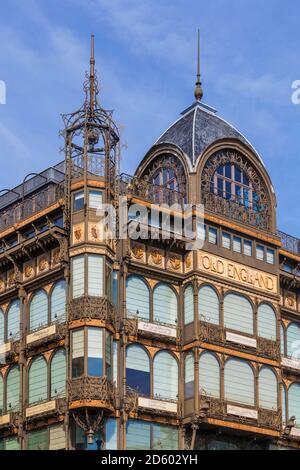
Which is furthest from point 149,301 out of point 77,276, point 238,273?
point 238,273

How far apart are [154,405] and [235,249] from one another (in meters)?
11.2

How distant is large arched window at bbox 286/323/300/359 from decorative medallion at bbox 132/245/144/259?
497 inches

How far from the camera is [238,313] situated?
253ft

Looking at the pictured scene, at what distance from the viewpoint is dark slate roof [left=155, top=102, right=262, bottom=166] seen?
78812 millimetres

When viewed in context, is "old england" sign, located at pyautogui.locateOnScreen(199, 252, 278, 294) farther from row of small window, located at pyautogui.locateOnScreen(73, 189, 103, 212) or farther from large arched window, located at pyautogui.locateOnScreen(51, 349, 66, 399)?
large arched window, located at pyautogui.locateOnScreen(51, 349, 66, 399)

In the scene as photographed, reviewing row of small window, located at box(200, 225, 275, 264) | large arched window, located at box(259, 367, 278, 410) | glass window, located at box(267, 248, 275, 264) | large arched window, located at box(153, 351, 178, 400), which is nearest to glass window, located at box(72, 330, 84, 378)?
large arched window, located at box(153, 351, 178, 400)

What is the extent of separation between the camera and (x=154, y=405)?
7244cm

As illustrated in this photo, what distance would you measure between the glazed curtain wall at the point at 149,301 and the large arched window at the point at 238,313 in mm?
3055

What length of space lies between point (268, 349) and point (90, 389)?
13328 millimetres

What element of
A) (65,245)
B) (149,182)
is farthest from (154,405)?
(149,182)

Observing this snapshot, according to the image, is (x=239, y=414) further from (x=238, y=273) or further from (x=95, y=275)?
(x=95, y=275)

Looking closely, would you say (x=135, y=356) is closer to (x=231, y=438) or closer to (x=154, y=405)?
(x=154, y=405)

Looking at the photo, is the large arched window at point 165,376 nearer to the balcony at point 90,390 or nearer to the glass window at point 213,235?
the balcony at point 90,390

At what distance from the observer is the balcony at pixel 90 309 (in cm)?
7050
